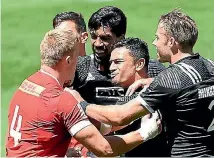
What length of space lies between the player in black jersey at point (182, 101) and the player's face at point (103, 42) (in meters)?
1.26

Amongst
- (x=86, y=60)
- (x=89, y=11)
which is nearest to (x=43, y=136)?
(x=86, y=60)

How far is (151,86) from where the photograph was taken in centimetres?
569

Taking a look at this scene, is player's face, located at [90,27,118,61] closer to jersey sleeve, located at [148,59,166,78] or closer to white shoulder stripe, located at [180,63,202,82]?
jersey sleeve, located at [148,59,166,78]

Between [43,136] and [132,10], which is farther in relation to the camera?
[132,10]

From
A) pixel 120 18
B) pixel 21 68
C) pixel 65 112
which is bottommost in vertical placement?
pixel 21 68

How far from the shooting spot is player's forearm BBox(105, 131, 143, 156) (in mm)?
5434

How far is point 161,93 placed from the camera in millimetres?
5613

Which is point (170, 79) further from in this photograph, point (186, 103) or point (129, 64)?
point (129, 64)

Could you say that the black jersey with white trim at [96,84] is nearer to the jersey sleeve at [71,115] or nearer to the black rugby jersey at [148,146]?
the black rugby jersey at [148,146]

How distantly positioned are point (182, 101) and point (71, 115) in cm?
97

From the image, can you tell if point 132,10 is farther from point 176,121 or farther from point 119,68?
point 176,121

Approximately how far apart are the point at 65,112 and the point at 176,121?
1020mm

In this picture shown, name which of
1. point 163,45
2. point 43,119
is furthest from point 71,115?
point 163,45

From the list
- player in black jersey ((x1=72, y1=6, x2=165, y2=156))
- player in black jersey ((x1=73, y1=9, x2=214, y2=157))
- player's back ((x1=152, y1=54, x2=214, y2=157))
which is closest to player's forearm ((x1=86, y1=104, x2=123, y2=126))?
player in black jersey ((x1=73, y1=9, x2=214, y2=157))
